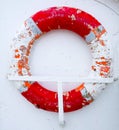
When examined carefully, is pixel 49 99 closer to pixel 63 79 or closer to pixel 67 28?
pixel 63 79

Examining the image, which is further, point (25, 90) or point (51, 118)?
point (51, 118)

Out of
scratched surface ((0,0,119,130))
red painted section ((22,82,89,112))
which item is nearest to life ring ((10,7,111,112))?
red painted section ((22,82,89,112))

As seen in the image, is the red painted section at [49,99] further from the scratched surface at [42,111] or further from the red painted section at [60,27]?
the scratched surface at [42,111]

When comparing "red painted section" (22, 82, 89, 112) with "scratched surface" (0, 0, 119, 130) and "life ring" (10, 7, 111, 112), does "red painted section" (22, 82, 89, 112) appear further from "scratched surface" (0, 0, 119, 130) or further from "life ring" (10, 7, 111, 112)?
"scratched surface" (0, 0, 119, 130)

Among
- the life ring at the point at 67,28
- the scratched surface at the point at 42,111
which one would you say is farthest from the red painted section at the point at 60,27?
the scratched surface at the point at 42,111

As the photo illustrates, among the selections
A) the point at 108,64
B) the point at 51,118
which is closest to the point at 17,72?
the point at 51,118

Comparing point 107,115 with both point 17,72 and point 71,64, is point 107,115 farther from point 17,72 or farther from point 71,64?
point 17,72
